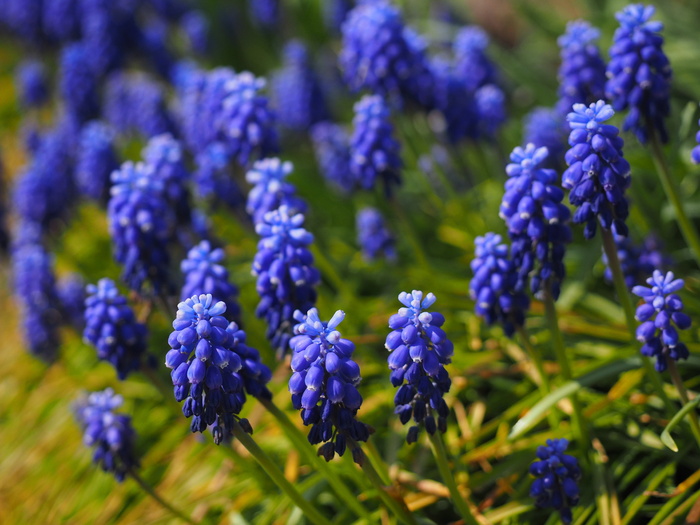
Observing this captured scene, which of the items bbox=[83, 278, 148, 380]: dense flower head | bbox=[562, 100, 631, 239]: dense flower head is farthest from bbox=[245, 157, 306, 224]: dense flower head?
bbox=[562, 100, 631, 239]: dense flower head

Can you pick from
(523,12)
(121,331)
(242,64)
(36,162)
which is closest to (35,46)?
(242,64)

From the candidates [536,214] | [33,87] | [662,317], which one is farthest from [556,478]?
[33,87]

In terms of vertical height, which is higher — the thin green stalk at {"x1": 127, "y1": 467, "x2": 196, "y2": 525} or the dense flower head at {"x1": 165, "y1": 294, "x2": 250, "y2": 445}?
the dense flower head at {"x1": 165, "y1": 294, "x2": 250, "y2": 445}

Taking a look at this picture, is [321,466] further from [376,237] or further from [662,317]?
[376,237]

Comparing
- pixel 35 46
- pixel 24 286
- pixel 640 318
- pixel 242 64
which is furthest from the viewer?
pixel 242 64

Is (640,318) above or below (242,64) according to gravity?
below

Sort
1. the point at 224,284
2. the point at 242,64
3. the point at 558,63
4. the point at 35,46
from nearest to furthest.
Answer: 1. the point at 224,284
2. the point at 558,63
3. the point at 35,46
4. the point at 242,64

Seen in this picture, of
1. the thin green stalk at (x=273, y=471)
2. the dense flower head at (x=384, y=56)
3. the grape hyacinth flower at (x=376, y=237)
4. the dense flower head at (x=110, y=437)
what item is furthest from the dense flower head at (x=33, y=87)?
the thin green stalk at (x=273, y=471)

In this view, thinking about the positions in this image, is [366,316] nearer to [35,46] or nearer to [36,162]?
[36,162]

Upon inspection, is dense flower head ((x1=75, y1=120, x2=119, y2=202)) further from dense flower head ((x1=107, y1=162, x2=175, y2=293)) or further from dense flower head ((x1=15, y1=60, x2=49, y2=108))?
dense flower head ((x1=15, y1=60, x2=49, y2=108))
